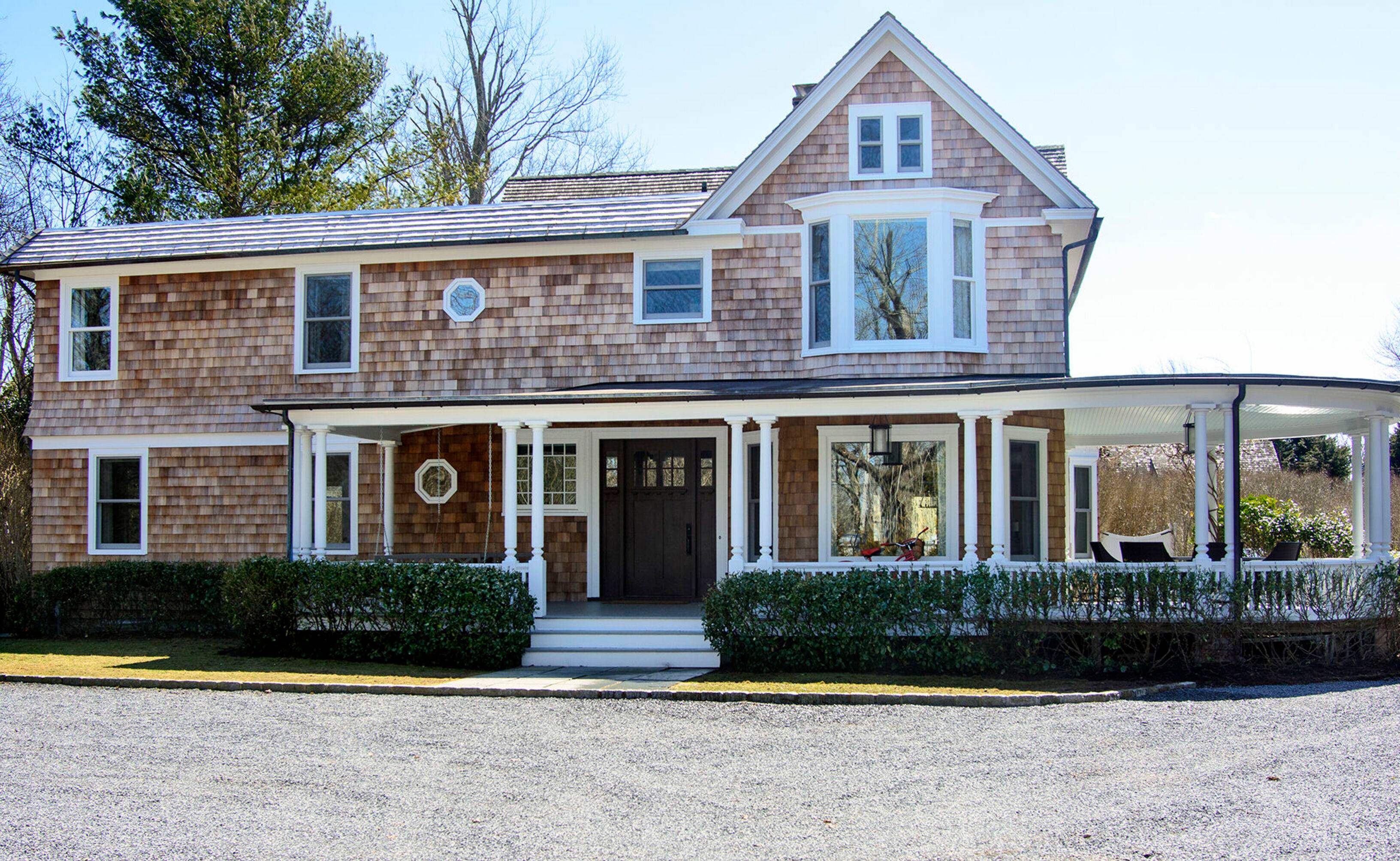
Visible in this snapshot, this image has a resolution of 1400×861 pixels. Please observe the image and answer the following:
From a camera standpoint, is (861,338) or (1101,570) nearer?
(1101,570)

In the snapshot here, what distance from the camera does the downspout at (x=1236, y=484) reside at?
12.2 m

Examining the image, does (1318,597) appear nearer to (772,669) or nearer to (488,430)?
(772,669)

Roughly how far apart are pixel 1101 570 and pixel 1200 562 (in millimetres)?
1057

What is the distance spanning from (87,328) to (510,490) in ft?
26.1

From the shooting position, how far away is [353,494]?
1659 cm

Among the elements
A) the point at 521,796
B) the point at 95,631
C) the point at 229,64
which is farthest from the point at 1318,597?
the point at 229,64

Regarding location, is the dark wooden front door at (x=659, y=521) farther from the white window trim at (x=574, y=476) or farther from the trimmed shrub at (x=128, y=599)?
the trimmed shrub at (x=128, y=599)

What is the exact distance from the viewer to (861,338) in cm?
1513

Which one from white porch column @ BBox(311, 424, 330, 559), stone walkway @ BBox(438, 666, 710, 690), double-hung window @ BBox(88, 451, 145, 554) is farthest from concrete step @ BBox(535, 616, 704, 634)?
double-hung window @ BBox(88, 451, 145, 554)

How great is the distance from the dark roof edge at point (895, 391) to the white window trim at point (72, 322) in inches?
166

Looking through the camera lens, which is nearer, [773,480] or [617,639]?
[617,639]

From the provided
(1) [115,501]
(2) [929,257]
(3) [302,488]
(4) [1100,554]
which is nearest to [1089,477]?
(4) [1100,554]

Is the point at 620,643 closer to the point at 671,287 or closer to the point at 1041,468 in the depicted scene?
the point at 671,287

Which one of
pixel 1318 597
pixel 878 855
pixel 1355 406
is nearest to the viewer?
pixel 878 855
